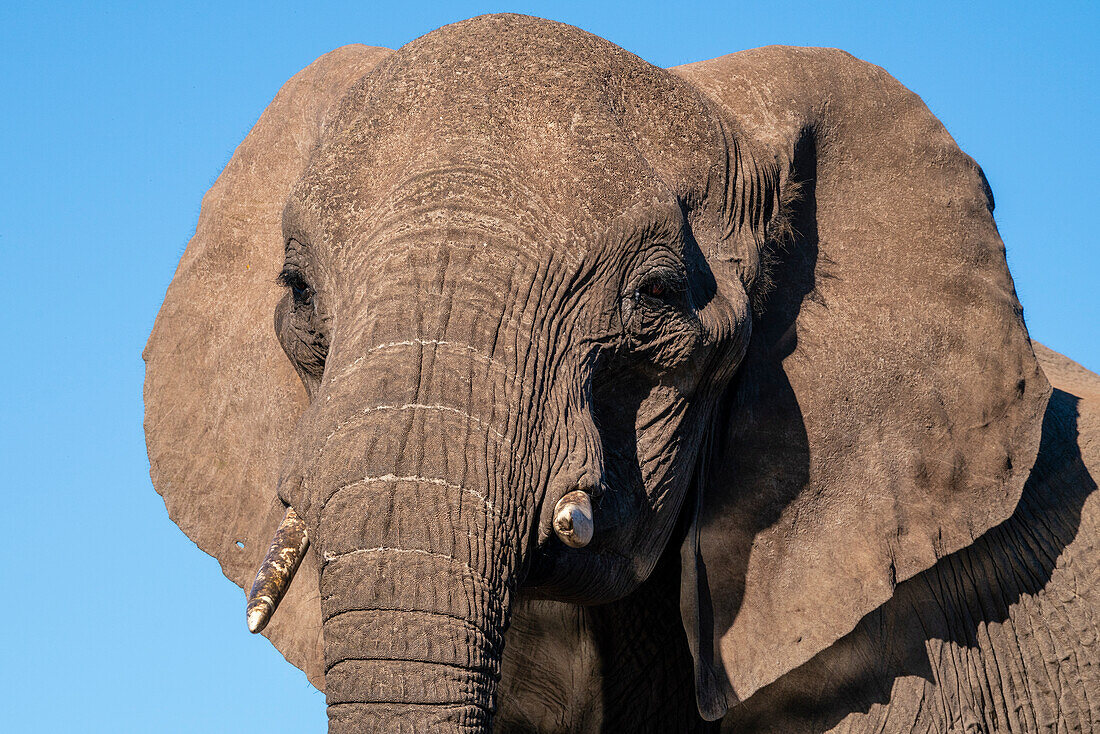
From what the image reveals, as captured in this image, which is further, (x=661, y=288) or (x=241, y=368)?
(x=241, y=368)

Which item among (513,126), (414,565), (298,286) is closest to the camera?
(414,565)

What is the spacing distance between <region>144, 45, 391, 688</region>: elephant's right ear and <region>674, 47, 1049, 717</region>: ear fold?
114 cm

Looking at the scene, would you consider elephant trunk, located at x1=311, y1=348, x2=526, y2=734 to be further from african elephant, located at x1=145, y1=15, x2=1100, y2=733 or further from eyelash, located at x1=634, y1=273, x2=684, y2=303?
eyelash, located at x1=634, y1=273, x2=684, y2=303

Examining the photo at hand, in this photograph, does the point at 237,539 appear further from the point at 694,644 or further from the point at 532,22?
the point at 532,22

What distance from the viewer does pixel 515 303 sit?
313 centimetres

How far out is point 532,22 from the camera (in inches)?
146

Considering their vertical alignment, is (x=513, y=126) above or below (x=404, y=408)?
above

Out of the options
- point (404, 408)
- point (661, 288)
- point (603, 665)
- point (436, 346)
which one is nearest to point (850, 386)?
point (661, 288)

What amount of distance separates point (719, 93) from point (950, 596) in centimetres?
156

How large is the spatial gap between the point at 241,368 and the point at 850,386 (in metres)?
1.73

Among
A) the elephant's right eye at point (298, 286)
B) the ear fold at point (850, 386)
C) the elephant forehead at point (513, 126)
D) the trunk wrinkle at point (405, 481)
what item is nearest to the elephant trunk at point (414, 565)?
the trunk wrinkle at point (405, 481)

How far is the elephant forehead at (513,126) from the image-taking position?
330 cm

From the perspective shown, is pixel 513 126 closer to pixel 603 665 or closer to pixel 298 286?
pixel 298 286

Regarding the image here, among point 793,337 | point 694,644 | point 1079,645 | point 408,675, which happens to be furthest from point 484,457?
point 1079,645
